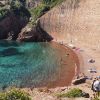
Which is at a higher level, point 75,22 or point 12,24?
point 75,22

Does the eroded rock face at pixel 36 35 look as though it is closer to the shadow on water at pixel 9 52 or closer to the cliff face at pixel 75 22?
the cliff face at pixel 75 22

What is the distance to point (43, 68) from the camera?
6072 cm

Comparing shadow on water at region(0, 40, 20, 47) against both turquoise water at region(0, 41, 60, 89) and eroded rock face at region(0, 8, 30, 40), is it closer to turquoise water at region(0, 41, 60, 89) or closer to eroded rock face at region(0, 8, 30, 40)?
turquoise water at region(0, 41, 60, 89)

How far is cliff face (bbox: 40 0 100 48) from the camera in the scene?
280 ft

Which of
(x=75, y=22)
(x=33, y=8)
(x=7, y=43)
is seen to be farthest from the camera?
(x=33, y=8)

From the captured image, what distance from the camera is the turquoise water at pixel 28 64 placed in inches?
2050

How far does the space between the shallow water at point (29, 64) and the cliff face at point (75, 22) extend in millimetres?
6531

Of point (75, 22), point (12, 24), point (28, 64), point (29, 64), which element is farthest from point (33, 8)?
point (29, 64)

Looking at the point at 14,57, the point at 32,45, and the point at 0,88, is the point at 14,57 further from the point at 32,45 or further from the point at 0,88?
the point at 0,88

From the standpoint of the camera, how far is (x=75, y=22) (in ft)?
301

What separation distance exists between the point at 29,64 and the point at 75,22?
102 feet

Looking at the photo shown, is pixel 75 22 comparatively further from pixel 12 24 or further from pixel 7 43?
pixel 12 24

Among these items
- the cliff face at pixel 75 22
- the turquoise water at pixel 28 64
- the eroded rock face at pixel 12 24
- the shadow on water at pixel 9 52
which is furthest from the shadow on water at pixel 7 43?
the cliff face at pixel 75 22

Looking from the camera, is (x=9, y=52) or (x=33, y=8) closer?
(x=9, y=52)
